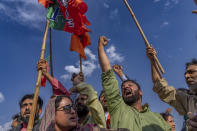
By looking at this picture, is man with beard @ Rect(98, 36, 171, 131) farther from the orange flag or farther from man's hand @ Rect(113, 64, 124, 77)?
the orange flag

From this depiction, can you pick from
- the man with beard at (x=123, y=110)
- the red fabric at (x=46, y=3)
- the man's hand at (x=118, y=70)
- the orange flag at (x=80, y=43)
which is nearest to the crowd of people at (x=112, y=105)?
the man with beard at (x=123, y=110)

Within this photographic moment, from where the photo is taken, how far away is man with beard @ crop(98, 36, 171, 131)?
2.81 meters

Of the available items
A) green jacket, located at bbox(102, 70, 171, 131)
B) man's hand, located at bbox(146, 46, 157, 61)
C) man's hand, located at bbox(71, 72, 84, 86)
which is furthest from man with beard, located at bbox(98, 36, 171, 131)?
man's hand, located at bbox(71, 72, 84, 86)

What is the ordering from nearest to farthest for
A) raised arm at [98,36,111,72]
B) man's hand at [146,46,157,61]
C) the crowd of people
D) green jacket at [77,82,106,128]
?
1. the crowd of people
2. green jacket at [77,82,106,128]
3. raised arm at [98,36,111,72]
4. man's hand at [146,46,157,61]

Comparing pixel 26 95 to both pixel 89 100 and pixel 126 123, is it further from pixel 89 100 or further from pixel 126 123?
pixel 126 123

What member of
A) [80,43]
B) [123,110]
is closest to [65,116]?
[123,110]

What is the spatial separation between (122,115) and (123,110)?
0.09m

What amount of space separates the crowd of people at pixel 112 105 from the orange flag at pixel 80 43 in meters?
1.42

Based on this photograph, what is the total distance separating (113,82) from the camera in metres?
3.00

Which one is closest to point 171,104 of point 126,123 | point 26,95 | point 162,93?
point 162,93

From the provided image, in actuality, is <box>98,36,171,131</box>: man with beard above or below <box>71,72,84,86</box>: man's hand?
below

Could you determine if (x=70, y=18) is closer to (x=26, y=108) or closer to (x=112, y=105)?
(x=26, y=108)

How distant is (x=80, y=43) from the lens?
5402 millimetres

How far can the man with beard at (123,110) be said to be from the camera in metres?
2.81
